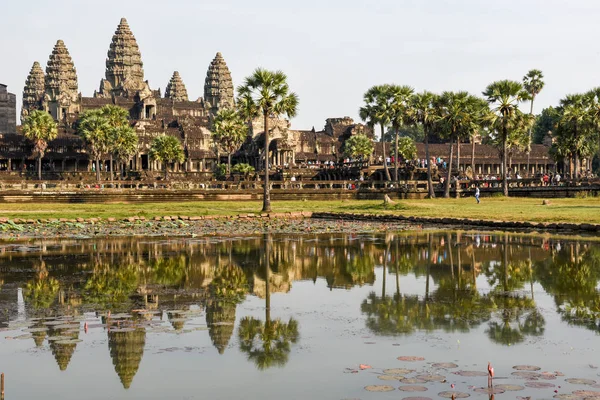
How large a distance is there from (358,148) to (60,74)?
8221cm

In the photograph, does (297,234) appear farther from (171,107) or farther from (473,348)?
(171,107)

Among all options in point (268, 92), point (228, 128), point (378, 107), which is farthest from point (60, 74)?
point (268, 92)

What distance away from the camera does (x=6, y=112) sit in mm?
164125

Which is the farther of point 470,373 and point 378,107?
point 378,107

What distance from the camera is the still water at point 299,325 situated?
11.5 metres

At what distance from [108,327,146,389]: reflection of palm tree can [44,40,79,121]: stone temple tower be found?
176 meters

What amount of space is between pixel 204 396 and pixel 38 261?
16.9 metres

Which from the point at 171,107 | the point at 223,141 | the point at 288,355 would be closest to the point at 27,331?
the point at 288,355

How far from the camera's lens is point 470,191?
8375 centimetres

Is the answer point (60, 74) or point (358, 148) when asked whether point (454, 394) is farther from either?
point (60, 74)

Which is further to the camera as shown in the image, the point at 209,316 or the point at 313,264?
the point at 313,264

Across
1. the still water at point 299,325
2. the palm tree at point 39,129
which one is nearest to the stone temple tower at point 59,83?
the palm tree at point 39,129

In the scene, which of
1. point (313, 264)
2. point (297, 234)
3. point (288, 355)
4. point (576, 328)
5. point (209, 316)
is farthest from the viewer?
point (297, 234)

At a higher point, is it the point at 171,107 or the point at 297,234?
the point at 171,107
